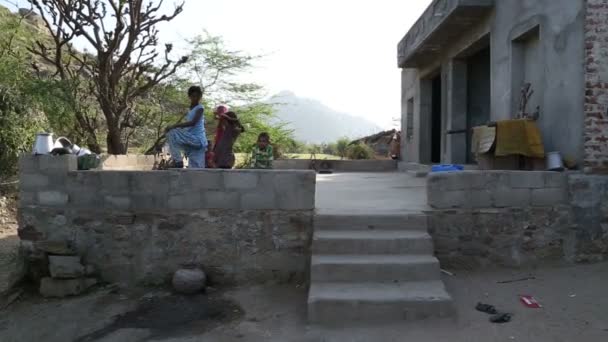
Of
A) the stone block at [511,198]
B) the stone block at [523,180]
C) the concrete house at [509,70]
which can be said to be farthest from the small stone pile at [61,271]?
the concrete house at [509,70]

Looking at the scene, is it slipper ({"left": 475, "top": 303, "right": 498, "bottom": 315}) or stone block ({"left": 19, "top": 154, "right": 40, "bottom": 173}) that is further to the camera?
stone block ({"left": 19, "top": 154, "right": 40, "bottom": 173})

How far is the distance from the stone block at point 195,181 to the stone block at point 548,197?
3428 millimetres

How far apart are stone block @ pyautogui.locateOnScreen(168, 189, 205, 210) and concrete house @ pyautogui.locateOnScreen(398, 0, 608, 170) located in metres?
4.33

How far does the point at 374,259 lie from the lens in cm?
434

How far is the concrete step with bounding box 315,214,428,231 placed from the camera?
477cm

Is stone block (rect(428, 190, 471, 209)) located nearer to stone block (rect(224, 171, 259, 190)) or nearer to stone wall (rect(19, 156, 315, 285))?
stone wall (rect(19, 156, 315, 285))

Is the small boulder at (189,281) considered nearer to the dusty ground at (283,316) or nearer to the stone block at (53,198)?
the dusty ground at (283,316)

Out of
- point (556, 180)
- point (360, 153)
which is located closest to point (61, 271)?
point (556, 180)

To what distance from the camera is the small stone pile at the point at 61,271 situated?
4.82 metres

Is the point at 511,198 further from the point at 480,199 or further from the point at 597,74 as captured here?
the point at 597,74

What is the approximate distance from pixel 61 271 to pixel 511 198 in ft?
16.1

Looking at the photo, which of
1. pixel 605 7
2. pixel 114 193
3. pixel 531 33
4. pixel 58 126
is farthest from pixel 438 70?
pixel 58 126

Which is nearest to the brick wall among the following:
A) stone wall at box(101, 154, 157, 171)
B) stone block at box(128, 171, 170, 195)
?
stone block at box(128, 171, 170, 195)

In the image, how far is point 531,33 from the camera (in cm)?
653
